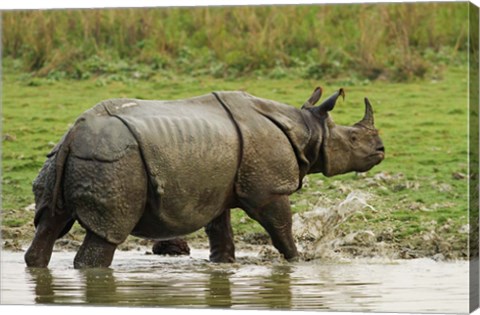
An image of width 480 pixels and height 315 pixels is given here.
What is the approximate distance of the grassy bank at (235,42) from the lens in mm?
19906

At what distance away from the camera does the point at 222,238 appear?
14883 millimetres

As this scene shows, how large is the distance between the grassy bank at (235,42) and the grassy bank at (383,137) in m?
0.18

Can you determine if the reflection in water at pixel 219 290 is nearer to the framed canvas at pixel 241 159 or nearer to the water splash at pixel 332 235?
the framed canvas at pixel 241 159

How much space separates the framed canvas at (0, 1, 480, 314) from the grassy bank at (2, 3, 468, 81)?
0.03m

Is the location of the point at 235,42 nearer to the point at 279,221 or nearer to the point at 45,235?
the point at 279,221

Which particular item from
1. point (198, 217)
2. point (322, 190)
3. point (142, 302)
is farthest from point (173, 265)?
point (322, 190)

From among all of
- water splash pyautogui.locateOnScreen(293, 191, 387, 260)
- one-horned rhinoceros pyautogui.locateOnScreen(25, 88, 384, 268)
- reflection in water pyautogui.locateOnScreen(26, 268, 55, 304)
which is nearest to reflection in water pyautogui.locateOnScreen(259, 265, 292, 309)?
one-horned rhinoceros pyautogui.locateOnScreen(25, 88, 384, 268)

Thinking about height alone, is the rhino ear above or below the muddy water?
above

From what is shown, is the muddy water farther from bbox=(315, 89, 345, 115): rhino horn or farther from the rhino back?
bbox=(315, 89, 345, 115): rhino horn

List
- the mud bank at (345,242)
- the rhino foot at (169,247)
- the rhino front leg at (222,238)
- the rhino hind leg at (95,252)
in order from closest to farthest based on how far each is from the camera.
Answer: the rhino hind leg at (95,252) < the rhino front leg at (222,238) < the mud bank at (345,242) < the rhino foot at (169,247)

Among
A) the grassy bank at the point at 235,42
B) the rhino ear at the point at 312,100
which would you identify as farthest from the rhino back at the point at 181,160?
the grassy bank at the point at 235,42

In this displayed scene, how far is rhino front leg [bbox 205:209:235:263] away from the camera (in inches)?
586

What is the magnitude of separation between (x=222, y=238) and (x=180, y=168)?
1.34m

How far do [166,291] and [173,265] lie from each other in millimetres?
1589
